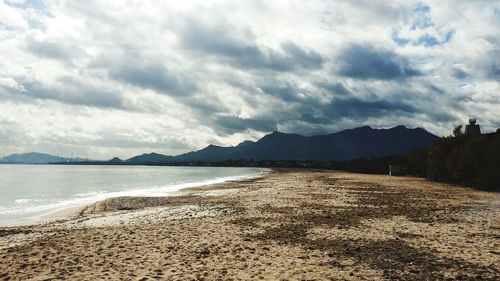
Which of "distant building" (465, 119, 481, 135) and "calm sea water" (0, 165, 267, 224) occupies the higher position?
"distant building" (465, 119, 481, 135)

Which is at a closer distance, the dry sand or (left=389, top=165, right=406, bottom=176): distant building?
the dry sand

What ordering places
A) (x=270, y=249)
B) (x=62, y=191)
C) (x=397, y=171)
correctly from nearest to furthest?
1. (x=270, y=249)
2. (x=62, y=191)
3. (x=397, y=171)

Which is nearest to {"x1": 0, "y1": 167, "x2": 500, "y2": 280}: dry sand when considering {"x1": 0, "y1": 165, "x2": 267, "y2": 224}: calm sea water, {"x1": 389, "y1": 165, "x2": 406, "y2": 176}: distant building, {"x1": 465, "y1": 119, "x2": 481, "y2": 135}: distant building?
{"x1": 0, "y1": 165, "x2": 267, "y2": 224}: calm sea water

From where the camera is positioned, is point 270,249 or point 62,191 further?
point 62,191

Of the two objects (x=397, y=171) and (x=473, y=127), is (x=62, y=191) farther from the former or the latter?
(x=473, y=127)

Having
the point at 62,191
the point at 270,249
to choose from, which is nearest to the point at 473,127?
the point at 62,191

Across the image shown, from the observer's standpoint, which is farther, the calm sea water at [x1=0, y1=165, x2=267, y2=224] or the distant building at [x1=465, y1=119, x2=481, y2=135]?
the distant building at [x1=465, y1=119, x2=481, y2=135]

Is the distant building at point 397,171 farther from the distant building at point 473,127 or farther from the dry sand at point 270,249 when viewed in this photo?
the dry sand at point 270,249

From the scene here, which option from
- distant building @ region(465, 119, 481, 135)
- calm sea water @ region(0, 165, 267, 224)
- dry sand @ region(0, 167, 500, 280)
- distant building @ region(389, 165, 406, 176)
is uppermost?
distant building @ region(465, 119, 481, 135)

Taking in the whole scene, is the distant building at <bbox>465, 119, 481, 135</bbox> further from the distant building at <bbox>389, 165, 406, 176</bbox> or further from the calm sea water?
the calm sea water

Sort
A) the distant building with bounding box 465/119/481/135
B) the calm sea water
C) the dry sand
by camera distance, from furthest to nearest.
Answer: the distant building with bounding box 465/119/481/135 < the calm sea water < the dry sand

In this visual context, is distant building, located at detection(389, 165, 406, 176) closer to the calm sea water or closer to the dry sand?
the calm sea water

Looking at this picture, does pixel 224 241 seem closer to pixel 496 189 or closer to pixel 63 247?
pixel 63 247

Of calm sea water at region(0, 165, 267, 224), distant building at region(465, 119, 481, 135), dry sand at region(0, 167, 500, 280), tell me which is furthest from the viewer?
distant building at region(465, 119, 481, 135)
